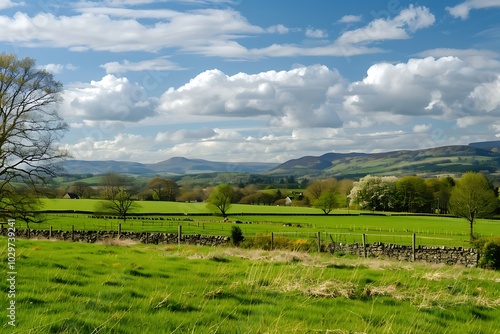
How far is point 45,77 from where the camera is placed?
106ft

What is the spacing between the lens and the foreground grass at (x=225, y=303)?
23.2 feet

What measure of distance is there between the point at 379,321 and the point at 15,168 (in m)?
28.9

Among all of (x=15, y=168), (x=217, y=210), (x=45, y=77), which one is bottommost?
(x=217, y=210)

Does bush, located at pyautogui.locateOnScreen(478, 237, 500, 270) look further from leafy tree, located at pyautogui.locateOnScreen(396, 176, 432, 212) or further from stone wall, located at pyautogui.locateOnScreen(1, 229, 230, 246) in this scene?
leafy tree, located at pyautogui.locateOnScreen(396, 176, 432, 212)

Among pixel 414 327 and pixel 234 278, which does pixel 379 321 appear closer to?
pixel 414 327

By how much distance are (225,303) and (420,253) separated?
33325 mm

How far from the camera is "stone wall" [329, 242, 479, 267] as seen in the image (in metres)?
36.6

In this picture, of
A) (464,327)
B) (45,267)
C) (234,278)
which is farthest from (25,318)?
(464,327)

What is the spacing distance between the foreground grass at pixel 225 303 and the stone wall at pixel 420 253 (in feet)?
84.7

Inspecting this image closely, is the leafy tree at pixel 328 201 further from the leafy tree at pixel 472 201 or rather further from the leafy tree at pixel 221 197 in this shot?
the leafy tree at pixel 472 201

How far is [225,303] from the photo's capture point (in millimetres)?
8727

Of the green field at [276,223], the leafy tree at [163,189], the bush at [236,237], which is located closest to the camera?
the bush at [236,237]

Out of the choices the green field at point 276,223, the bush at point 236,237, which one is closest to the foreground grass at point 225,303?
the bush at point 236,237

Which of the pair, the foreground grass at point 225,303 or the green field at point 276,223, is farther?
the green field at point 276,223
